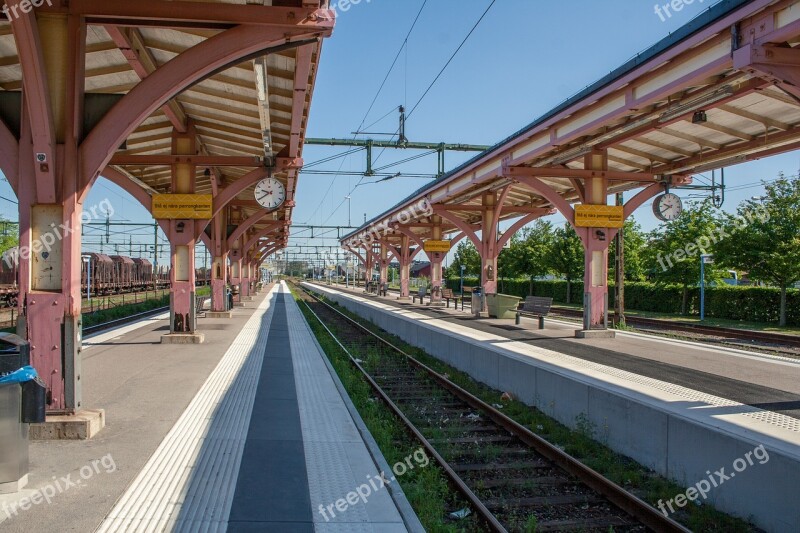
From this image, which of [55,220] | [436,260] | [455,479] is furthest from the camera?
[436,260]

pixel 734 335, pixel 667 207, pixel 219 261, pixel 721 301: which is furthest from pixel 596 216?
pixel 721 301

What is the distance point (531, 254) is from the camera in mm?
41688

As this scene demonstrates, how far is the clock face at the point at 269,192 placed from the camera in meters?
14.2

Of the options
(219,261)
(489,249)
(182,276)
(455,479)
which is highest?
(489,249)

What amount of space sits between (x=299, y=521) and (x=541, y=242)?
3986cm

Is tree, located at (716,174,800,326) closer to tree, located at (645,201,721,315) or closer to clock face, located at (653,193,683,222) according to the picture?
tree, located at (645,201,721,315)

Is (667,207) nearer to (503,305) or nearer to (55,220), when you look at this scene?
(503,305)

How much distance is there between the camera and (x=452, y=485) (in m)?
5.82

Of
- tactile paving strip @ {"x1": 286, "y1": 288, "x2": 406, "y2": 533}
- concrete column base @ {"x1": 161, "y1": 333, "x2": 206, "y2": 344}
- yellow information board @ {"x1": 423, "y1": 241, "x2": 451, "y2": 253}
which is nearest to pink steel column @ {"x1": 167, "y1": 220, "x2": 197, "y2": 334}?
concrete column base @ {"x1": 161, "y1": 333, "x2": 206, "y2": 344}

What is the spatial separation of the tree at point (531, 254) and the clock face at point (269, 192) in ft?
91.2

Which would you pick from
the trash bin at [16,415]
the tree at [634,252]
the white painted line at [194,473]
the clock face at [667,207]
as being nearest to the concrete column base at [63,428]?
the white painted line at [194,473]

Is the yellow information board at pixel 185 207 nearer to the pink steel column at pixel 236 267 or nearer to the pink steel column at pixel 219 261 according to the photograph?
the pink steel column at pixel 219 261

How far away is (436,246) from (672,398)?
2427 cm

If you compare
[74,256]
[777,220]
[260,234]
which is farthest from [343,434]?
[260,234]
